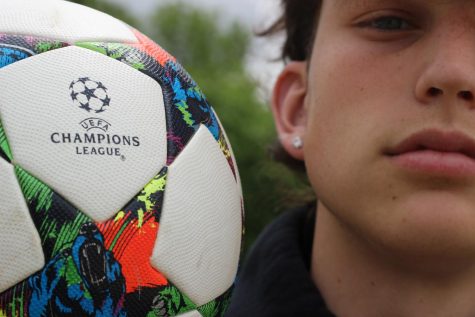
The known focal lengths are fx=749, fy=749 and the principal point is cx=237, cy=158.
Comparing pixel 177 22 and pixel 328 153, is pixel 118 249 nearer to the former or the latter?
pixel 328 153

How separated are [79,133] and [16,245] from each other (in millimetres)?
284

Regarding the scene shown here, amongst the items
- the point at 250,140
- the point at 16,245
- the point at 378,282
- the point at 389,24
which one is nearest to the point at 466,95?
the point at 389,24

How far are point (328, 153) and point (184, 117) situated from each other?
0.52 meters

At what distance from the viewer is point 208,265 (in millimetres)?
1865

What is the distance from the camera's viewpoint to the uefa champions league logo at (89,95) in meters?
1.73

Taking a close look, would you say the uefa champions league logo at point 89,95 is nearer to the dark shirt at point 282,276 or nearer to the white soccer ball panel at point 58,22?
the white soccer ball panel at point 58,22

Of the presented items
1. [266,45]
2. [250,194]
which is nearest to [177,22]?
[250,194]

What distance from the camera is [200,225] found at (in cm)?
183

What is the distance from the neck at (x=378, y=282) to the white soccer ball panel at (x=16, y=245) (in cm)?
110

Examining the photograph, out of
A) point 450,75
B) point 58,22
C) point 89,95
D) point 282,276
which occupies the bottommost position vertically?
point 282,276

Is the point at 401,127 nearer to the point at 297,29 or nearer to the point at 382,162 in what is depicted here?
the point at 382,162

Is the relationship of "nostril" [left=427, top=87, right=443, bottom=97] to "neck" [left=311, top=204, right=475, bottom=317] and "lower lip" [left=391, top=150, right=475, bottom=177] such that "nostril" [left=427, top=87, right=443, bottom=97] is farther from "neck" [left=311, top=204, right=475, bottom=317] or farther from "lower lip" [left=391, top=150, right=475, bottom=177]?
"neck" [left=311, top=204, right=475, bottom=317]

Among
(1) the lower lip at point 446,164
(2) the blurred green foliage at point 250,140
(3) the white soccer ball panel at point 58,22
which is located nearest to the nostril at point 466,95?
(1) the lower lip at point 446,164

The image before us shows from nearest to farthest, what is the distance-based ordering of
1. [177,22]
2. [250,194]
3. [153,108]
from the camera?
[153,108], [250,194], [177,22]
